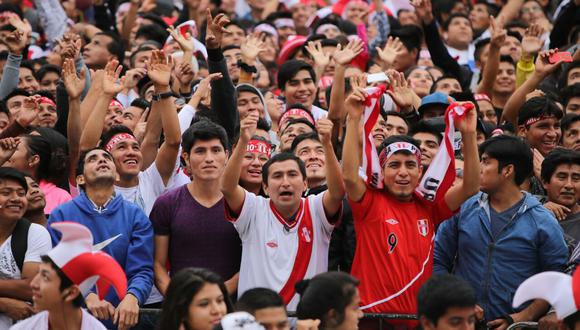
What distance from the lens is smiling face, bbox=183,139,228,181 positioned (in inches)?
377

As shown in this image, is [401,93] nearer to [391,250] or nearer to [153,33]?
[391,250]

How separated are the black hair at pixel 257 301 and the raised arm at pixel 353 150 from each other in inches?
54.1

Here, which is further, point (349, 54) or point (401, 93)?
point (401, 93)

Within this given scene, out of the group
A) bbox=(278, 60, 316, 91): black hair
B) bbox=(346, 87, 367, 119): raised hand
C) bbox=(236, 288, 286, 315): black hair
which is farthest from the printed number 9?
bbox=(278, 60, 316, 91): black hair

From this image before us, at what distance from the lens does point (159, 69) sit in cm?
1069

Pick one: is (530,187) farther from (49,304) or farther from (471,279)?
(49,304)

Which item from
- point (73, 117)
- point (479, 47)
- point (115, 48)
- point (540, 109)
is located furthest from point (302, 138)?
point (479, 47)

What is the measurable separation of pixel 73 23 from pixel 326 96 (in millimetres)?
5593

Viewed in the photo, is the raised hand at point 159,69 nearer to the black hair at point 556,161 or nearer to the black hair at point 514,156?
the black hair at point 514,156

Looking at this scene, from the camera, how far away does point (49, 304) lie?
8188 mm

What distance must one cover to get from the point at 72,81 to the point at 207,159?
2170mm

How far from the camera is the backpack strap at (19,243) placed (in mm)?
9297

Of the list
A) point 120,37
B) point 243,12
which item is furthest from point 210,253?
point 243,12

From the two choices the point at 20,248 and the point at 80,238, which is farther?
the point at 20,248
